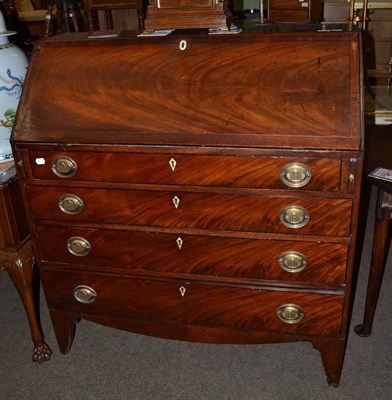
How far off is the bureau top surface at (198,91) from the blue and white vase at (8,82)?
0.22m

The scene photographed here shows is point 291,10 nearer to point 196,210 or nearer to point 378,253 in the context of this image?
point 378,253

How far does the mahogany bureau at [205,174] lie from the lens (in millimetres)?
1634

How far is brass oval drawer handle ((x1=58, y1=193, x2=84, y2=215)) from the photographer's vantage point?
1855 millimetres

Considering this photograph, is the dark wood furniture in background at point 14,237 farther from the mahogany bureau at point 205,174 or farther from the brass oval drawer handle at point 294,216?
→ the brass oval drawer handle at point 294,216

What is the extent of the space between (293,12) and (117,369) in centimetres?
388

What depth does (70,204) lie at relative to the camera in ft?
6.12

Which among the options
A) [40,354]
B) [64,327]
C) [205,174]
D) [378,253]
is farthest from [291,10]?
[40,354]

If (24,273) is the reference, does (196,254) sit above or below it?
above

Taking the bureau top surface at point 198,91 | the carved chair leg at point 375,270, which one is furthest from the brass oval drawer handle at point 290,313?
the bureau top surface at point 198,91

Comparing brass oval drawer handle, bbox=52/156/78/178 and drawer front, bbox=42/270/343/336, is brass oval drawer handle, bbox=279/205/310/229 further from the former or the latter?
brass oval drawer handle, bbox=52/156/78/178

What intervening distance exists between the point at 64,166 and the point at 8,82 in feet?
1.67

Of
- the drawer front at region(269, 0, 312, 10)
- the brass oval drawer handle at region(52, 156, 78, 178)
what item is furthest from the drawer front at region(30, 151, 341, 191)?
the drawer front at region(269, 0, 312, 10)

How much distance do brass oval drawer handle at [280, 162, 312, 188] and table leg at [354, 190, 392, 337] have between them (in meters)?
0.43

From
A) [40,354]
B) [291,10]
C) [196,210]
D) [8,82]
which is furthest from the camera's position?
[291,10]
